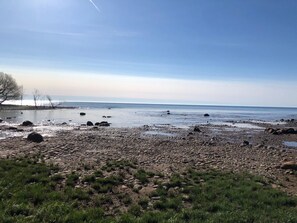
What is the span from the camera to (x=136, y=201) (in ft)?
29.8

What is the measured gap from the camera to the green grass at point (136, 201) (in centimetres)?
750

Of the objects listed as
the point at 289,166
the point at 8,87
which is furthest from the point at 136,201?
the point at 8,87

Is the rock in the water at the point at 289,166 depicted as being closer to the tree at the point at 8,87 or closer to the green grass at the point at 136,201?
the green grass at the point at 136,201

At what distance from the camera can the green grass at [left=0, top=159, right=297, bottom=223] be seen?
24.6ft

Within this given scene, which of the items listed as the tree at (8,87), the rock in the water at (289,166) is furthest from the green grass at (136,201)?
the tree at (8,87)

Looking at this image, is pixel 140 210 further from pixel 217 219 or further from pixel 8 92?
pixel 8 92

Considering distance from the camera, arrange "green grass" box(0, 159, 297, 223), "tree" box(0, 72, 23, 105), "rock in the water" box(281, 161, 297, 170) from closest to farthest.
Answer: "green grass" box(0, 159, 297, 223)
"rock in the water" box(281, 161, 297, 170)
"tree" box(0, 72, 23, 105)

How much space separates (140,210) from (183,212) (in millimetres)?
1230

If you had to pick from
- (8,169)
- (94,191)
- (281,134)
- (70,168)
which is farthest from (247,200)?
(281,134)

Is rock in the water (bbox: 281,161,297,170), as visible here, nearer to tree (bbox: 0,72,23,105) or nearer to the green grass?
the green grass

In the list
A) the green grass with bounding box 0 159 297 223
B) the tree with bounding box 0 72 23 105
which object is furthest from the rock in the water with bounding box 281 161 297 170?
the tree with bounding box 0 72 23 105

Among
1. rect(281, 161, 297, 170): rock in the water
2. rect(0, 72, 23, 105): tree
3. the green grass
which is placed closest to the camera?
the green grass

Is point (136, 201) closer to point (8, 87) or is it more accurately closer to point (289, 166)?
point (289, 166)

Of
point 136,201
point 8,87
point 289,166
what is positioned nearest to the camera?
point 136,201
